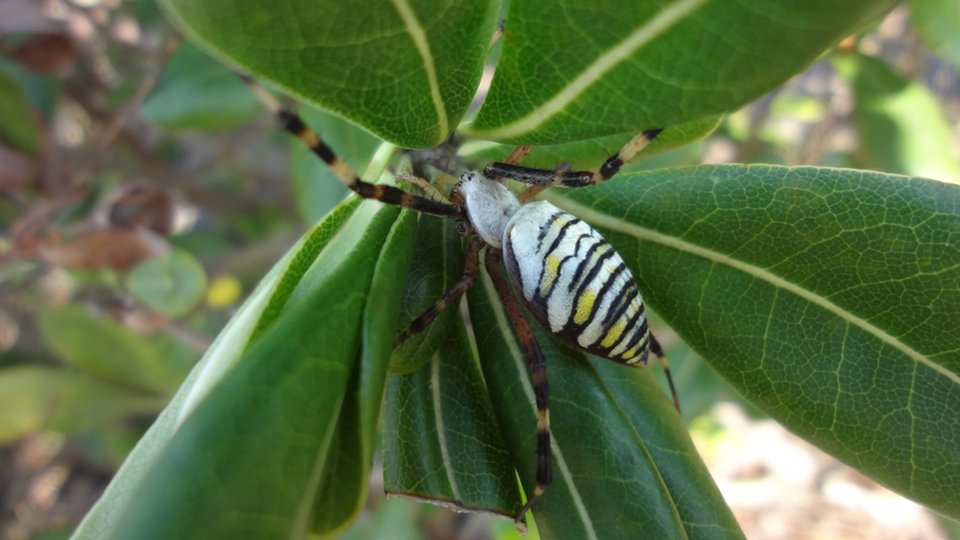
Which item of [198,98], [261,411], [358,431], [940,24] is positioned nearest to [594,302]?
[358,431]

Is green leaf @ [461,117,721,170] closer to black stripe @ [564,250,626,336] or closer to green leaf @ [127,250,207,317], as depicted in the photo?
black stripe @ [564,250,626,336]

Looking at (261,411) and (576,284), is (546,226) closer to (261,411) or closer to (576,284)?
(576,284)

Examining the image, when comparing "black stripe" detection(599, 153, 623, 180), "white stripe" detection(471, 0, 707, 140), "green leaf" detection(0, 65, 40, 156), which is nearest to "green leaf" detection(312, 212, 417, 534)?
"white stripe" detection(471, 0, 707, 140)

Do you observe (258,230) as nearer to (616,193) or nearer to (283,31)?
(616,193)

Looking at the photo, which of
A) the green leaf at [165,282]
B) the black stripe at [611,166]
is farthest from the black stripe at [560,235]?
the green leaf at [165,282]

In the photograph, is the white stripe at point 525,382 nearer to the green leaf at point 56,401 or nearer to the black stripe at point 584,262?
the black stripe at point 584,262
